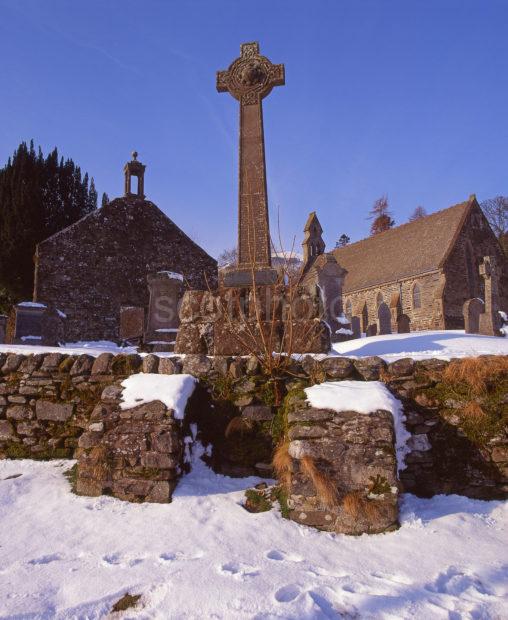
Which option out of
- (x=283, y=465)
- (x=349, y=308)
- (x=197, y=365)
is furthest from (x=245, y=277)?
(x=349, y=308)

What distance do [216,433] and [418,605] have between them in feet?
8.73

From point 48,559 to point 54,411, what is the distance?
223 centimetres

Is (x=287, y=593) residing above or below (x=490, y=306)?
below

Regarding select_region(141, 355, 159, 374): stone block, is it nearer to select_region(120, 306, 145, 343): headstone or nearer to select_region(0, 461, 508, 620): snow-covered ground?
select_region(0, 461, 508, 620): snow-covered ground

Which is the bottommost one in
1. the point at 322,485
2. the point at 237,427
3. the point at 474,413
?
the point at 322,485

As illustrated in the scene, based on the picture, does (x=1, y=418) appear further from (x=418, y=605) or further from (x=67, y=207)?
(x=67, y=207)

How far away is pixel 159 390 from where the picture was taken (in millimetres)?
4516

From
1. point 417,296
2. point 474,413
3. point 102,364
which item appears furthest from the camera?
point 417,296

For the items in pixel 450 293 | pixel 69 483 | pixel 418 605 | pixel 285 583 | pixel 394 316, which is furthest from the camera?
pixel 394 316

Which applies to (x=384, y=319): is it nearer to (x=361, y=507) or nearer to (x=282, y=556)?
(x=361, y=507)

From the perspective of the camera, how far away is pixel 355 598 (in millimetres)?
2623

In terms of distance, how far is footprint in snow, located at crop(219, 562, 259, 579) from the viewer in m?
2.87

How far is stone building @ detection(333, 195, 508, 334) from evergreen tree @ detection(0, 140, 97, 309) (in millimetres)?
16196

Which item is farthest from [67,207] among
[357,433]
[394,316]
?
[357,433]
